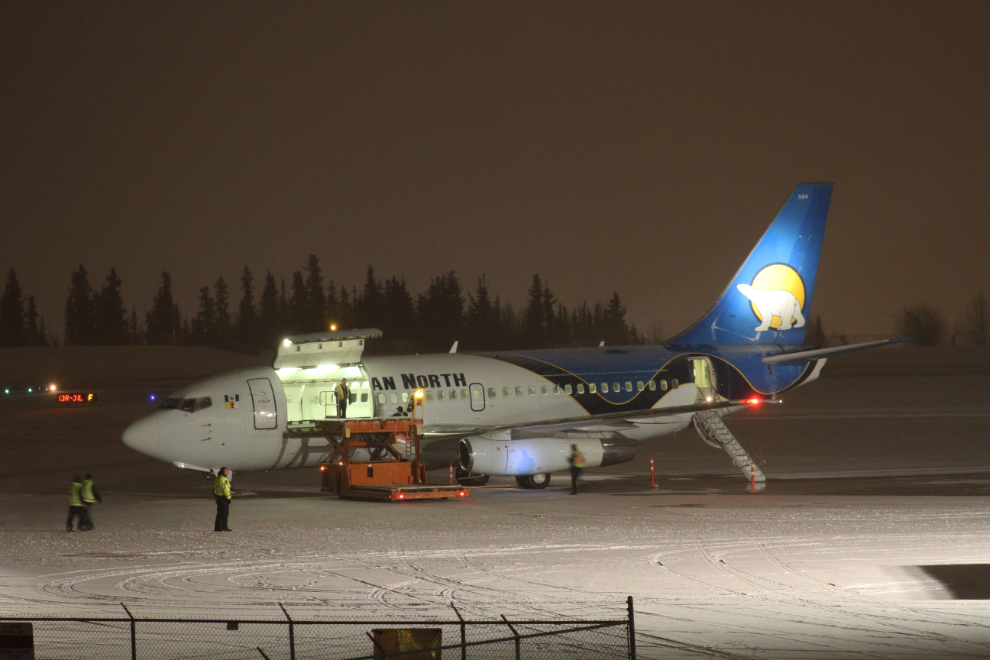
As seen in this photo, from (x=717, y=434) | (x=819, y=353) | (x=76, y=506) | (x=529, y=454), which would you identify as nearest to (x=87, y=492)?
(x=76, y=506)

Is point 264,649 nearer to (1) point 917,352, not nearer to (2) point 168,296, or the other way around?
(1) point 917,352

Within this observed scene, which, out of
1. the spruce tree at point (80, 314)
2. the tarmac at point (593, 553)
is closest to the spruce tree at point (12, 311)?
the spruce tree at point (80, 314)

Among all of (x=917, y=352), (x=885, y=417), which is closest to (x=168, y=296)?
(x=917, y=352)

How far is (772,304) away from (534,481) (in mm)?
10265

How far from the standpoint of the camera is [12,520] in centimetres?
2366

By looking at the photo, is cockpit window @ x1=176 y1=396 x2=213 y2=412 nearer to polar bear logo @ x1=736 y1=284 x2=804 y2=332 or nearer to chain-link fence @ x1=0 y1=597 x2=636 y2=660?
chain-link fence @ x1=0 y1=597 x2=636 y2=660

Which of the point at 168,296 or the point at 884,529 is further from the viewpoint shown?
the point at 168,296

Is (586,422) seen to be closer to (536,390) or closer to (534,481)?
(534,481)

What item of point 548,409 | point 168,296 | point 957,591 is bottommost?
point 957,591

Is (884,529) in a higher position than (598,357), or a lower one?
lower

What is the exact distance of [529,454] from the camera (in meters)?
28.3

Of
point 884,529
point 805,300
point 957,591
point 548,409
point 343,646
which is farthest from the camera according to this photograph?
point 805,300

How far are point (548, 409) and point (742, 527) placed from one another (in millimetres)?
11296

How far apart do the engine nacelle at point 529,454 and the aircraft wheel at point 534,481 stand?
1.43 metres
